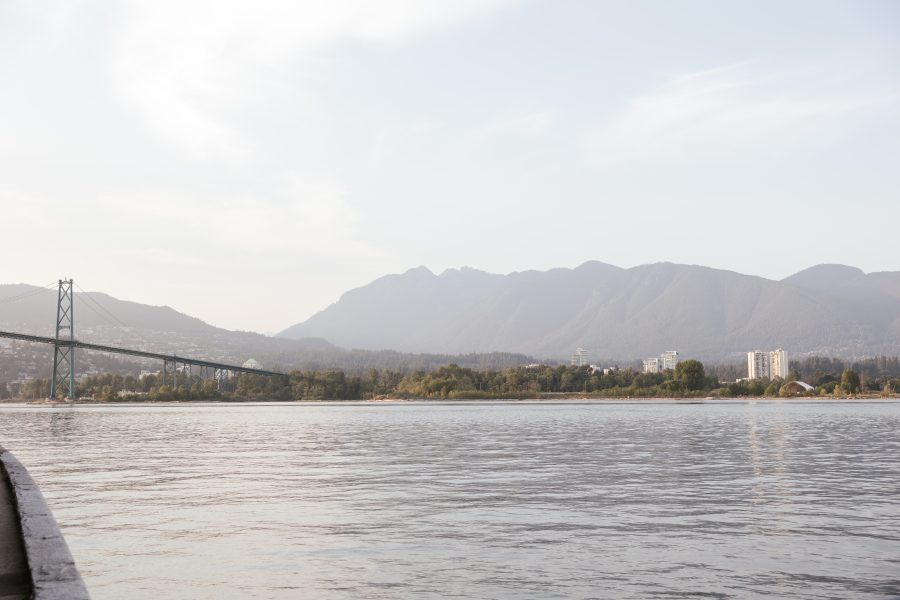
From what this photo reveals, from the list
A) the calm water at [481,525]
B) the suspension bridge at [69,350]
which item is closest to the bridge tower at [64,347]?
the suspension bridge at [69,350]

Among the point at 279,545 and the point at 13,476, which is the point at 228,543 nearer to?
the point at 279,545

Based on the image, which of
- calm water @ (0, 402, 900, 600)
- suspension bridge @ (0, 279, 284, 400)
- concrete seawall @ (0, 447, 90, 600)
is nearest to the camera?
concrete seawall @ (0, 447, 90, 600)

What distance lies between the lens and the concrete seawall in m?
7.68

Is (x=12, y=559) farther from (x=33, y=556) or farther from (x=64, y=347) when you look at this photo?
(x=64, y=347)

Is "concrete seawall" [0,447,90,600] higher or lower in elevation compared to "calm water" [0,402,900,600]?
higher

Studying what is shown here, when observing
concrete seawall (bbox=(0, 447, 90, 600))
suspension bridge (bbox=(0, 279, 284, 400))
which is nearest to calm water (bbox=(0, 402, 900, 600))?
concrete seawall (bbox=(0, 447, 90, 600))

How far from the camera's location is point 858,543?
43.2 feet

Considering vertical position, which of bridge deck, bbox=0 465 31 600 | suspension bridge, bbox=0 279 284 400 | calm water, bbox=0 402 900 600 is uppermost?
suspension bridge, bbox=0 279 284 400

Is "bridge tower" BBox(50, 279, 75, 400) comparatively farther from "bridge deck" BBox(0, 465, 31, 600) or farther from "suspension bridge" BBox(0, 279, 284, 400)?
"bridge deck" BBox(0, 465, 31, 600)

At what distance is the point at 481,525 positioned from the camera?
14.9 meters

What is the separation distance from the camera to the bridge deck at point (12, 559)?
25.4 feet

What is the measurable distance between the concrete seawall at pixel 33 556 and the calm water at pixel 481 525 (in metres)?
0.87

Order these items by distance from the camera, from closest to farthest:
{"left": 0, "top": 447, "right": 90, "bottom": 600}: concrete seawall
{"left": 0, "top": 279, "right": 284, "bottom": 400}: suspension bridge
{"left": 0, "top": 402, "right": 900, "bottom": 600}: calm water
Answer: {"left": 0, "top": 447, "right": 90, "bottom": 600}: concrete seawall, {"left": 0, "top": 402, "right": 900, "bottom": 600}: calm water, {"left": 0, "top": 279, "right": 284, "bottom": 400}: suspension bridge

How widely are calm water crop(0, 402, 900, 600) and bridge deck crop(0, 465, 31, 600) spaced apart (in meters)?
1.01
